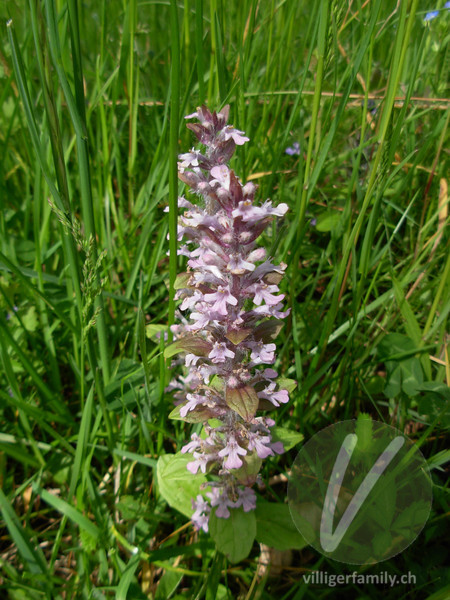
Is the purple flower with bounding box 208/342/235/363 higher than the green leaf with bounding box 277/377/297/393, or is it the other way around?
the purple flower with bounding box 208/342/235/363

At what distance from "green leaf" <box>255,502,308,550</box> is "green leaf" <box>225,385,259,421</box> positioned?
553 mm

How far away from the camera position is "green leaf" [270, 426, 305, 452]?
1.51m

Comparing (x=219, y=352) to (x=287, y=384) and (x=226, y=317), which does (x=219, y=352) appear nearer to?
(x=226, y=317)

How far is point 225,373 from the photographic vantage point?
142cm

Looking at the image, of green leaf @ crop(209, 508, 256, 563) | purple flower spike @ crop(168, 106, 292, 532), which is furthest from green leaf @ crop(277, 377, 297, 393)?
green leaf @ crop(209, 508, 256, 563)

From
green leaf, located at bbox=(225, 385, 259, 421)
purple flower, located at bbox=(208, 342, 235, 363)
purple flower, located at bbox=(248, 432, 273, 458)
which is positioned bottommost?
purple flower, located at bbox=(248, 432, 273, 458)

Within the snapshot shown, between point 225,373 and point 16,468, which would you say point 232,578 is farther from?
point 16,468

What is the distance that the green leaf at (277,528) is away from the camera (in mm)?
1484

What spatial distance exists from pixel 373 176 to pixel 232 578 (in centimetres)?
163

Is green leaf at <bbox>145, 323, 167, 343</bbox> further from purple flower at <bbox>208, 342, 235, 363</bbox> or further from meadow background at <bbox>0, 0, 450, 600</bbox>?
purple flower at <bbox>208, 342, 235, 363</bbox>

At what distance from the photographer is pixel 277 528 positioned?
154cm

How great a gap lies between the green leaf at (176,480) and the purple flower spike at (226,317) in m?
0.05

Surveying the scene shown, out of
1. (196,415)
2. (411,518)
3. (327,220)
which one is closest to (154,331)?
(196,415)

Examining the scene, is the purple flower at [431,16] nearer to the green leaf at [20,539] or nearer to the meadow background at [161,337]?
the meadow background at [161,337]
